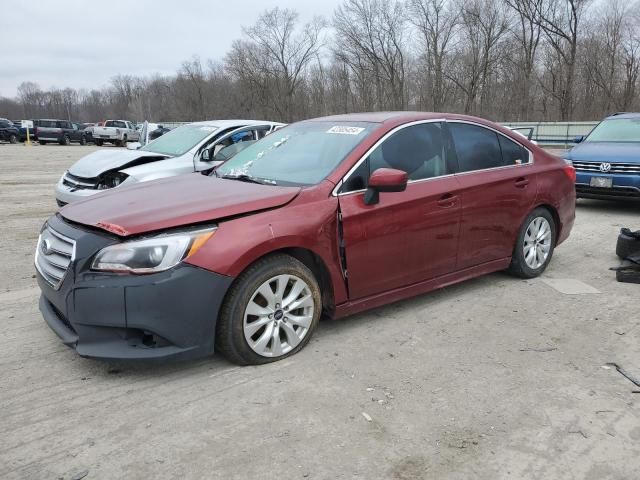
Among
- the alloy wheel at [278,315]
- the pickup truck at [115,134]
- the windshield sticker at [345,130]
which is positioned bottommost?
the alloy wheel at [278,315]

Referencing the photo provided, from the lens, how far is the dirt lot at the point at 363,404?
255 cm

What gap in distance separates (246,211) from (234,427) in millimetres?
1302

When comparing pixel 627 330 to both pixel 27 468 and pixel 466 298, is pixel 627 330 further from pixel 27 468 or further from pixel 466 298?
pixel 27 468

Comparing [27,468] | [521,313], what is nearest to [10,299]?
[27,468]

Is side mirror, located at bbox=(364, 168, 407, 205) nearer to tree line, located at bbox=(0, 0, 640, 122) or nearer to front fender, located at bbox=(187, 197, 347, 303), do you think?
front fender, located at bbox=(187, 197, 347, 303)

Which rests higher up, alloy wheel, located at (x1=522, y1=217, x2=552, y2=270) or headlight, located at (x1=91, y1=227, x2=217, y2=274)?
headlight, located at (x1=91, y1=227, x2=217, y2=274)

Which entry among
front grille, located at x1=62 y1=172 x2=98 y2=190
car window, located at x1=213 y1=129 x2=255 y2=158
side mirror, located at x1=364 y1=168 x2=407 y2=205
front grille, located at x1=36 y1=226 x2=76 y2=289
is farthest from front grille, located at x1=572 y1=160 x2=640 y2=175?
front grille, located at x1=36 y1=226 x2=76 y2=289

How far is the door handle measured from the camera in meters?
4.34

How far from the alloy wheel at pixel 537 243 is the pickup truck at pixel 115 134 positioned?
3991 cm

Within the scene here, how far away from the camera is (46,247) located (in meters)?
3.54

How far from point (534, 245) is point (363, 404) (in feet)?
10.2

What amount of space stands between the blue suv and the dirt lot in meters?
4.75

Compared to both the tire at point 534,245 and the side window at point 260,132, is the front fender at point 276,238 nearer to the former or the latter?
the tire at point 534,245

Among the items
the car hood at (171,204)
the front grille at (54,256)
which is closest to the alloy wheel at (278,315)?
the car hood at (171,204)
